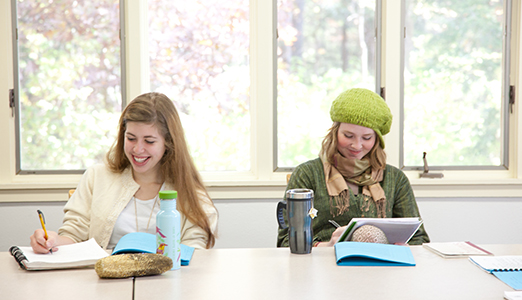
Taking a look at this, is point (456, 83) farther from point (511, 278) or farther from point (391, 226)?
point (511, 278)

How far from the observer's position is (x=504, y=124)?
311 centimetres

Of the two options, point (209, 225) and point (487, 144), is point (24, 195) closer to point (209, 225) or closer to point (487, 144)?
point (209, 225)

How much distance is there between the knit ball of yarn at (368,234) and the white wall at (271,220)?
54.6 inches

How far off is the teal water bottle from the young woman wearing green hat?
0.68m

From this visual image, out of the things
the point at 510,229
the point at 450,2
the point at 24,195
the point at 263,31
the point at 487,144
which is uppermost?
the point at 450,2

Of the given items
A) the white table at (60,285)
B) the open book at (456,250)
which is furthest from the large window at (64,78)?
the open book at (456,250)

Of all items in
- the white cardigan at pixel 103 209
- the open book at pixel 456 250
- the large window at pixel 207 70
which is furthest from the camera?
the large window at pixel 207 70

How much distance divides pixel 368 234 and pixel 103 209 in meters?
1.02

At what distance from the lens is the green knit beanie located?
1.97 metres

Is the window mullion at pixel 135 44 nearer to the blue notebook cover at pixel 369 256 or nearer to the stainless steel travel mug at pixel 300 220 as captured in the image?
the stainless steel travel mug at pixel 300 220

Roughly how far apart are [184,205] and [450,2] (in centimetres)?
228

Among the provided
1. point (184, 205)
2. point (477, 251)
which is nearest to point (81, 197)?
point (184, 205)

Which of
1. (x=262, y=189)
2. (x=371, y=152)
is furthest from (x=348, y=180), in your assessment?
(x=262, y=189)

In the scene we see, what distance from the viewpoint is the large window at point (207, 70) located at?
2.99 metres
